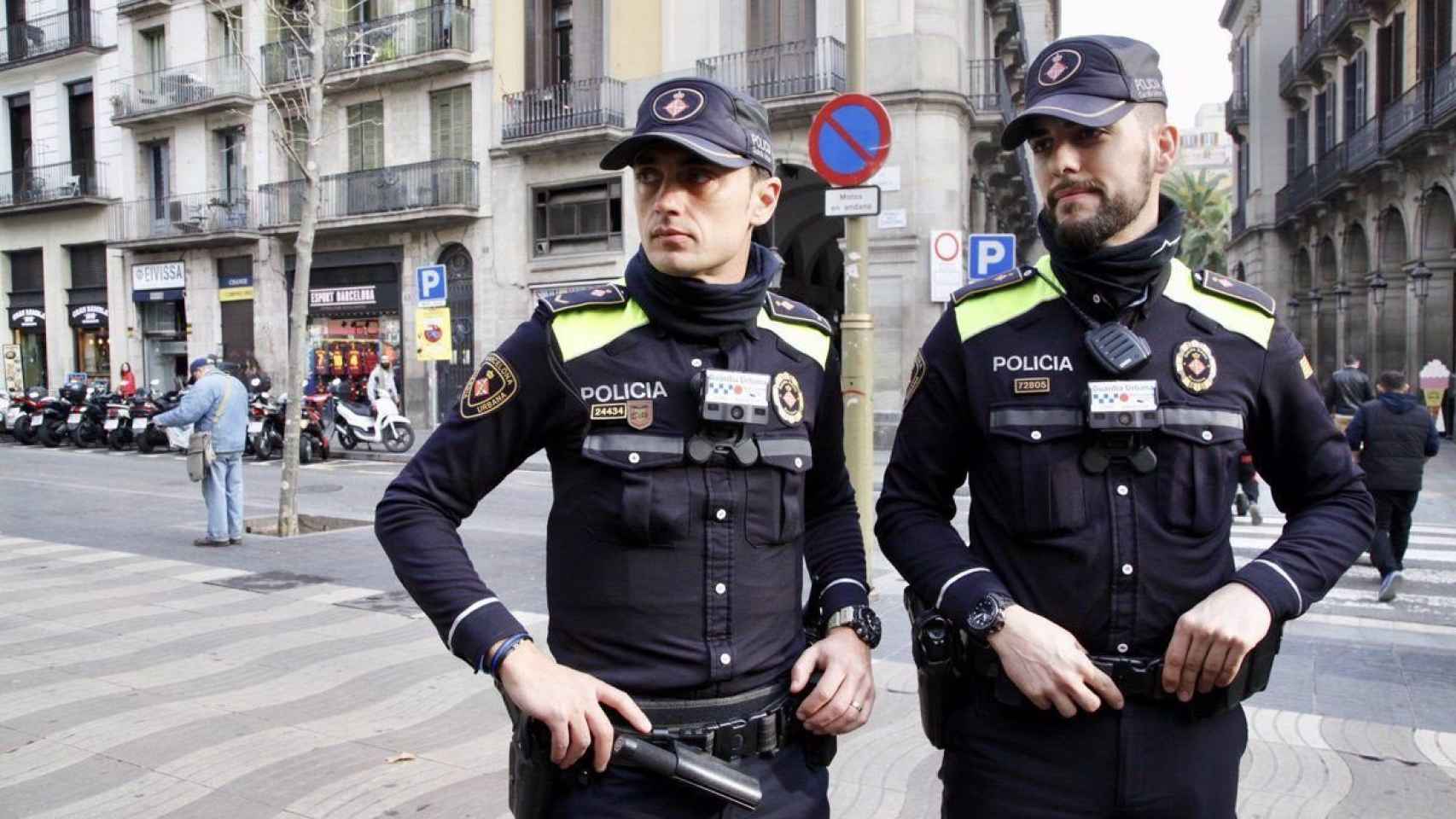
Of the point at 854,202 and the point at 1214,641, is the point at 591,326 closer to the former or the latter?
the point at 1214,641

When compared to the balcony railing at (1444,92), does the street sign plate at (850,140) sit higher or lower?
lower

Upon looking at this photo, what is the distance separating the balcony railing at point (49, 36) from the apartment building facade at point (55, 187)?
26mm

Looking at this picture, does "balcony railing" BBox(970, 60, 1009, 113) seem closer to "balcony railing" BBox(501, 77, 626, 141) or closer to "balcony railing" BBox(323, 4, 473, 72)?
"balcony railing" BBox(501, 77, 626, 141)

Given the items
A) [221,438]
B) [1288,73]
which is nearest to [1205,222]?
[1288,73]

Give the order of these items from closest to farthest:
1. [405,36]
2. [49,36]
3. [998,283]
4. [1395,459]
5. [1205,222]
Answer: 1. [998,283]
2. [1395,459]
3. [405,36]
4. [49,36]
5. [1205,222]

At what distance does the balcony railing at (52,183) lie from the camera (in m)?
31.4

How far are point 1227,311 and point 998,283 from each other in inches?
17.1

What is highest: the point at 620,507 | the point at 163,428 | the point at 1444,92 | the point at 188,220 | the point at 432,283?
the point at 1444,92

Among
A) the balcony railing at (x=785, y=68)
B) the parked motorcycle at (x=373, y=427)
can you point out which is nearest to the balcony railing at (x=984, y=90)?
the balcony railing at (x=785, y=68)

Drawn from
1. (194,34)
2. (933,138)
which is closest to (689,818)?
(933,138)

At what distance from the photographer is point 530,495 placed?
1341 centimetres

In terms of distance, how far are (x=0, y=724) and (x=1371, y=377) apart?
2721 cm

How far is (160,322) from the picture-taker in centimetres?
3088

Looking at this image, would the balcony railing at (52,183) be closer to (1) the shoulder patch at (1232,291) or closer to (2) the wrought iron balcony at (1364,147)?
(2) the wrought iron balcony at (1364,147)
